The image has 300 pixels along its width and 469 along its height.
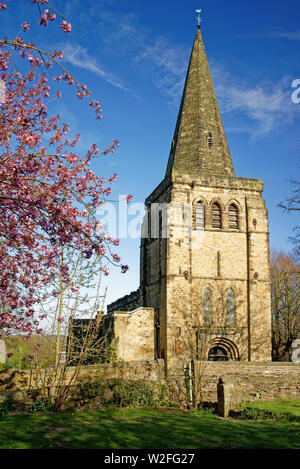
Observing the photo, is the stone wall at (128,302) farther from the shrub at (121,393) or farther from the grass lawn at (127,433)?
the grass lawn at (127,433)

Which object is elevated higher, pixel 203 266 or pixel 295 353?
pixel 203 266

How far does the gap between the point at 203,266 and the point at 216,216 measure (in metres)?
3.21

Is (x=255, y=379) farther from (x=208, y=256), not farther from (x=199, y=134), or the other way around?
(x=199, y=134)

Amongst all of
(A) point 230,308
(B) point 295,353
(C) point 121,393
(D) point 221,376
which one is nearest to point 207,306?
(A) point 230,308

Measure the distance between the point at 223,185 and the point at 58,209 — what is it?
20.4m

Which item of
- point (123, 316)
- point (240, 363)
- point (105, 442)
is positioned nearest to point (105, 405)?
point (105, 442)

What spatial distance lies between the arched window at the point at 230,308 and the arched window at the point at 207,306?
107cm

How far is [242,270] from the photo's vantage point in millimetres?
26406

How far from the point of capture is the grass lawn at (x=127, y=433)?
835 centimetres

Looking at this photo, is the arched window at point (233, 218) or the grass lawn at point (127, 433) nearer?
the grass lawn at point (127, 433)

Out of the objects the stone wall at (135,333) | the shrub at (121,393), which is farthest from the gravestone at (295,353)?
the shrub at (121,393)

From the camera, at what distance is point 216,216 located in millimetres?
26984

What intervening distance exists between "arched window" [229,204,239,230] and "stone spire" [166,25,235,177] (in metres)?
2.18
